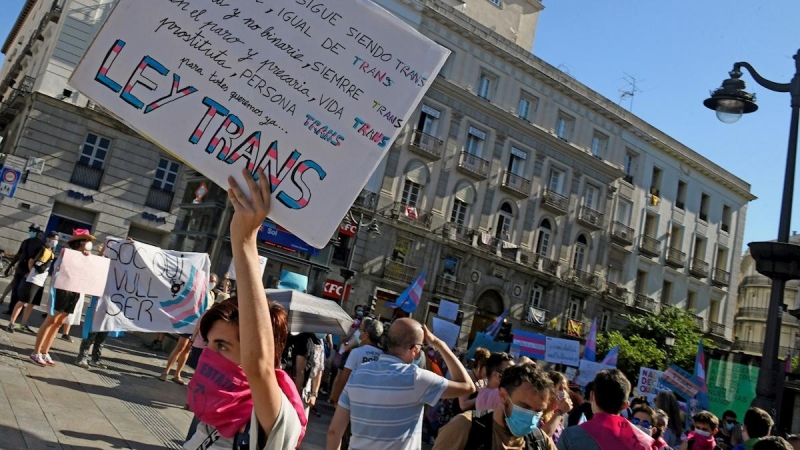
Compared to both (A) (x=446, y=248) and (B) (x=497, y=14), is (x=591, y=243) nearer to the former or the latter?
(A) (x=446, y=248)

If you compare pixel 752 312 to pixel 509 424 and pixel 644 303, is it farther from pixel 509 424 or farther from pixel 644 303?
pixel 509 424

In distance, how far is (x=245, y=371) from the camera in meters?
2.05

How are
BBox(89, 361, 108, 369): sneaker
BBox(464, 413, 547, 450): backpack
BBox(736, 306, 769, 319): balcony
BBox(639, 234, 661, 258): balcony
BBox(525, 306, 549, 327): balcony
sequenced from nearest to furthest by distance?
BBox(464, 413, 547, 450): backpack, BBox(89, 361, 108, 369): sneaker, BBox(525, 306, 549, 327): balcony, BBox(639, 234, 661, 258): balcony, BBox(736, 306, 769, 319): balcony

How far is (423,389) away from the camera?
12.9 ft

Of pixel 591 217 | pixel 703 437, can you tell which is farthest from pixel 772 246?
pixel 591 217

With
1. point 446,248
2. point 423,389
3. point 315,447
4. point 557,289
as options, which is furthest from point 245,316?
point 557,289

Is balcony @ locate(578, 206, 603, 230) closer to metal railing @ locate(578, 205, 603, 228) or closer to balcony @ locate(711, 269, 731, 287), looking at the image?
metal railing @ locate(578, 205, 603, 228)

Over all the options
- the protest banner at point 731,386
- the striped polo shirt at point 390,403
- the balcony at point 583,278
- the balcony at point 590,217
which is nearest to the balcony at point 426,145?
the balcony at point 590,217

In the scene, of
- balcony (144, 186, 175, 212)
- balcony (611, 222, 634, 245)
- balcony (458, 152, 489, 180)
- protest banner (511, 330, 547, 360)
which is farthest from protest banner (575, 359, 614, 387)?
balcony (611, 222, 634, 245)

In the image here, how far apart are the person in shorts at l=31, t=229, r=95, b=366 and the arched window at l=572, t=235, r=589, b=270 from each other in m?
31.4

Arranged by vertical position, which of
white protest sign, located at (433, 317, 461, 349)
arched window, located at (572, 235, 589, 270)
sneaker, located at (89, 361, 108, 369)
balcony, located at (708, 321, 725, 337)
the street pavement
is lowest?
the street pavement

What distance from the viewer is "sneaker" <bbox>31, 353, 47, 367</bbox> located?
832 centimetres

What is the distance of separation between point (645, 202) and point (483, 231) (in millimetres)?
13304

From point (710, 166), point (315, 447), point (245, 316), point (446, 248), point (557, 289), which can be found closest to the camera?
point (245, 316)
